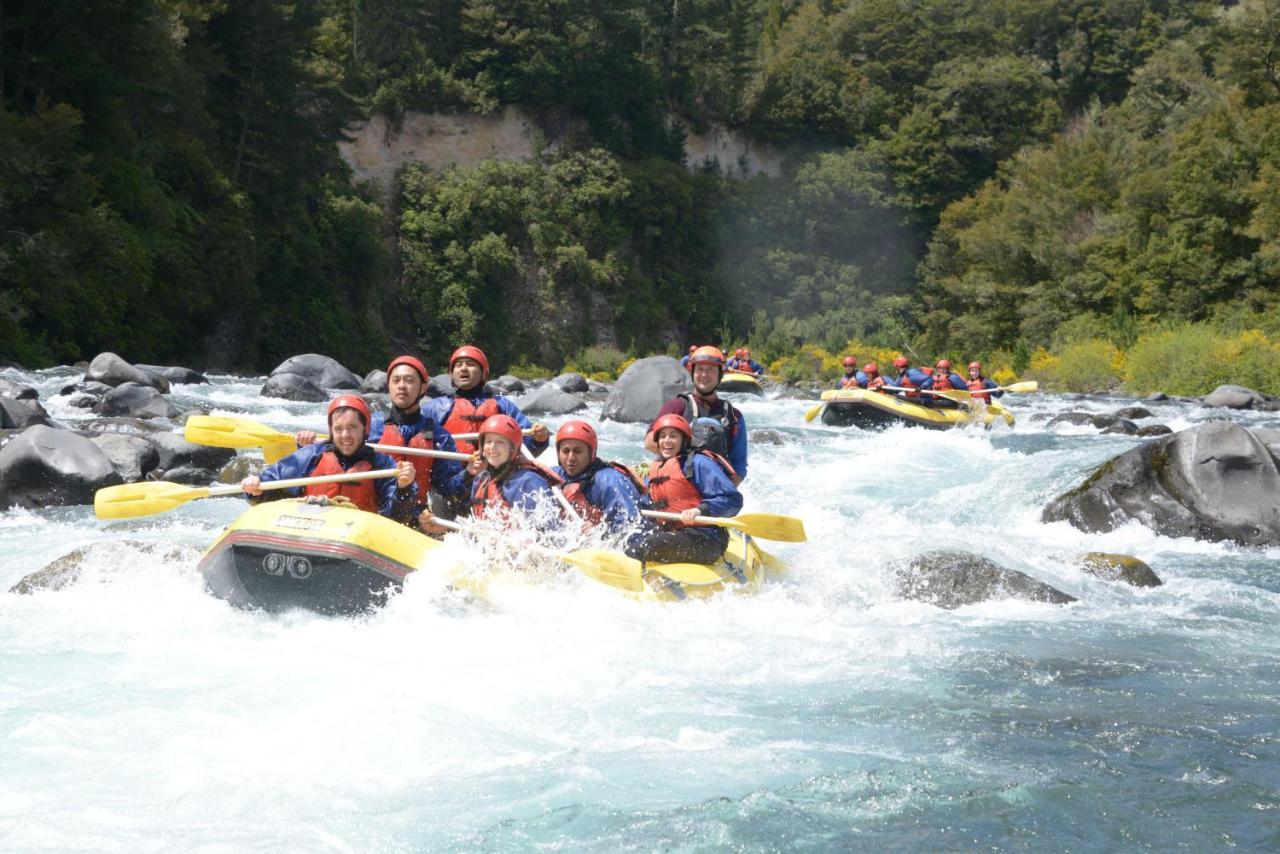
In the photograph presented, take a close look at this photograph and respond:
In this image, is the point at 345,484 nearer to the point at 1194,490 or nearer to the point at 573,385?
the point at 1194,490

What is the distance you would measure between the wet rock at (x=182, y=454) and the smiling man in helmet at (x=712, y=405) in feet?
14.6

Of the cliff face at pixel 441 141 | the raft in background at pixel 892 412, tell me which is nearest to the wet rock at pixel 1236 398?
the raft in background at pixel 892 412

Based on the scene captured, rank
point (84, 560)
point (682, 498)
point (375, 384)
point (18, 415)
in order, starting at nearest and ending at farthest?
point (84, 560) < point (682, 498) < point (18, 415) < point (375, 384)

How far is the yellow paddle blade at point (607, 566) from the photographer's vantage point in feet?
19.0

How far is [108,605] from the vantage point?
609 centimetres

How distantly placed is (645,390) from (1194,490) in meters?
8.53

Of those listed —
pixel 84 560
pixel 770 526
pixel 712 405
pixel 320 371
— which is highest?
pixel 712 405

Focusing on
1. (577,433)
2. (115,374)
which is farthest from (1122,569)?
(115,374)

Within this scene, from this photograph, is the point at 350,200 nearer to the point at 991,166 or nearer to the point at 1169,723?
the point at 991,166

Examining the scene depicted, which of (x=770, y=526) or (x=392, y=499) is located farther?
(x=770, y=526)

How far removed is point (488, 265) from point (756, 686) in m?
29.7

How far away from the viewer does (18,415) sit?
1103cm

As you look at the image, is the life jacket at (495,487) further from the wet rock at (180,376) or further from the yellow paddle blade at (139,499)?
the wet rock at (180,376)

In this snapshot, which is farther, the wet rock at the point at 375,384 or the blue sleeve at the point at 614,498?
the wet rock at the point at 375,384
